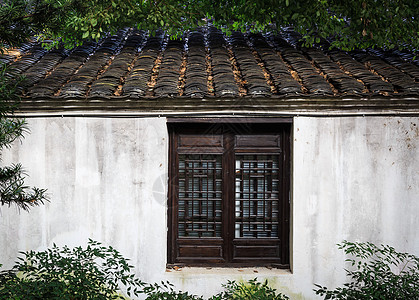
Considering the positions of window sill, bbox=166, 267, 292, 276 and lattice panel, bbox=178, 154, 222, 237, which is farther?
lattice panel, bbox=178, 154, 222, 237

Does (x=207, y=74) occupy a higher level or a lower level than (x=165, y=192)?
higher

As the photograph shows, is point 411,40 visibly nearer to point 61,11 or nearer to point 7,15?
point 61,11

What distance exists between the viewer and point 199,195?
6609mm

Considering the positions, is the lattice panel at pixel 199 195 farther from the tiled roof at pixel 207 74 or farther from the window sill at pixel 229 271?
the tiled roof at pixel 207 74

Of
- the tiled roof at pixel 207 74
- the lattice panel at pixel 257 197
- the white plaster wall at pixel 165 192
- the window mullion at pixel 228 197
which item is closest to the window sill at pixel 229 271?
the white plaster wall at pixel 165 192

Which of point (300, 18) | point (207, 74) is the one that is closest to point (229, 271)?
point (207, 74)

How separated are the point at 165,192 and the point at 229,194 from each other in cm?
104

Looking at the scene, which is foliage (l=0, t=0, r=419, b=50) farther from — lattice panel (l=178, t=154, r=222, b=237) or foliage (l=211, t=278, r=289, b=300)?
foliage (l=211, t=278, r=289, b=300)

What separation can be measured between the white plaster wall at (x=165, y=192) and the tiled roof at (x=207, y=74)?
47 cm

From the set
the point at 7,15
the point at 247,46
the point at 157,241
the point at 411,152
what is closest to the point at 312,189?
the point at 411,152

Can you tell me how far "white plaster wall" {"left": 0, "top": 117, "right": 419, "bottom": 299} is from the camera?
247 inches

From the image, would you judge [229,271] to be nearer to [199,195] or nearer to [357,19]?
[199,195]

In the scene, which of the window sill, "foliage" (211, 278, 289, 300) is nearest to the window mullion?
the window sill

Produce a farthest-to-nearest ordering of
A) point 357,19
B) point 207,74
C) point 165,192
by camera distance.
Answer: point 357,19 < point 207,74 < point 165,192
